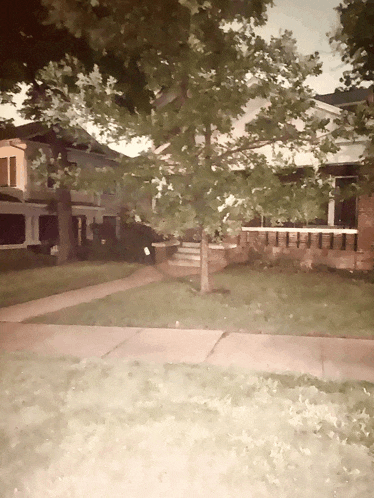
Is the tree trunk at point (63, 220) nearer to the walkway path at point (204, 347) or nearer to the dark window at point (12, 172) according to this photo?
the dark window at point (12, 172)

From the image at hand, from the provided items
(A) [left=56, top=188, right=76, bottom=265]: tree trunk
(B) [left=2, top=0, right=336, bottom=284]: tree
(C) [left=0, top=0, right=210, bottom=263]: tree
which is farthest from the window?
(C) [left=0, top=0, right=210, bottom=263]: tree

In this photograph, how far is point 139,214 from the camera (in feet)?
30.1

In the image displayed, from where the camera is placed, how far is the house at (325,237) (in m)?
12.2

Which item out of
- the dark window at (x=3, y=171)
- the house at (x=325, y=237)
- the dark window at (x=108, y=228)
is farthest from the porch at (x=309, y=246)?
the dark window at (x=3, y=171)

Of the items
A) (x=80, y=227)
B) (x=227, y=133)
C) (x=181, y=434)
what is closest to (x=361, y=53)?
(x=227, y=133)

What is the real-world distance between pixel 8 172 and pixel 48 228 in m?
4.51

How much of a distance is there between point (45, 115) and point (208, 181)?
9.45 metres

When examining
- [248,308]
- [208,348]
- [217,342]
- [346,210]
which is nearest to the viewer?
[208,348]

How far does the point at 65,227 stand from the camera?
19141 millimetres

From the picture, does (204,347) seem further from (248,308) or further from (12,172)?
(12,172)

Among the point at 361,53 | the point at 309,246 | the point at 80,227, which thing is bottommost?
the point at 309,246

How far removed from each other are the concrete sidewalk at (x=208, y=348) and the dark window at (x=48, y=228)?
22126 mm

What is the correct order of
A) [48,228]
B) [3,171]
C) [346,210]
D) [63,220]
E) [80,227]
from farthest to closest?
[80,227], [48,228], [3,171], [63,220], [346,210]

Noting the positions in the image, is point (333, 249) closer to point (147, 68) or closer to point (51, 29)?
point (147, 68)
